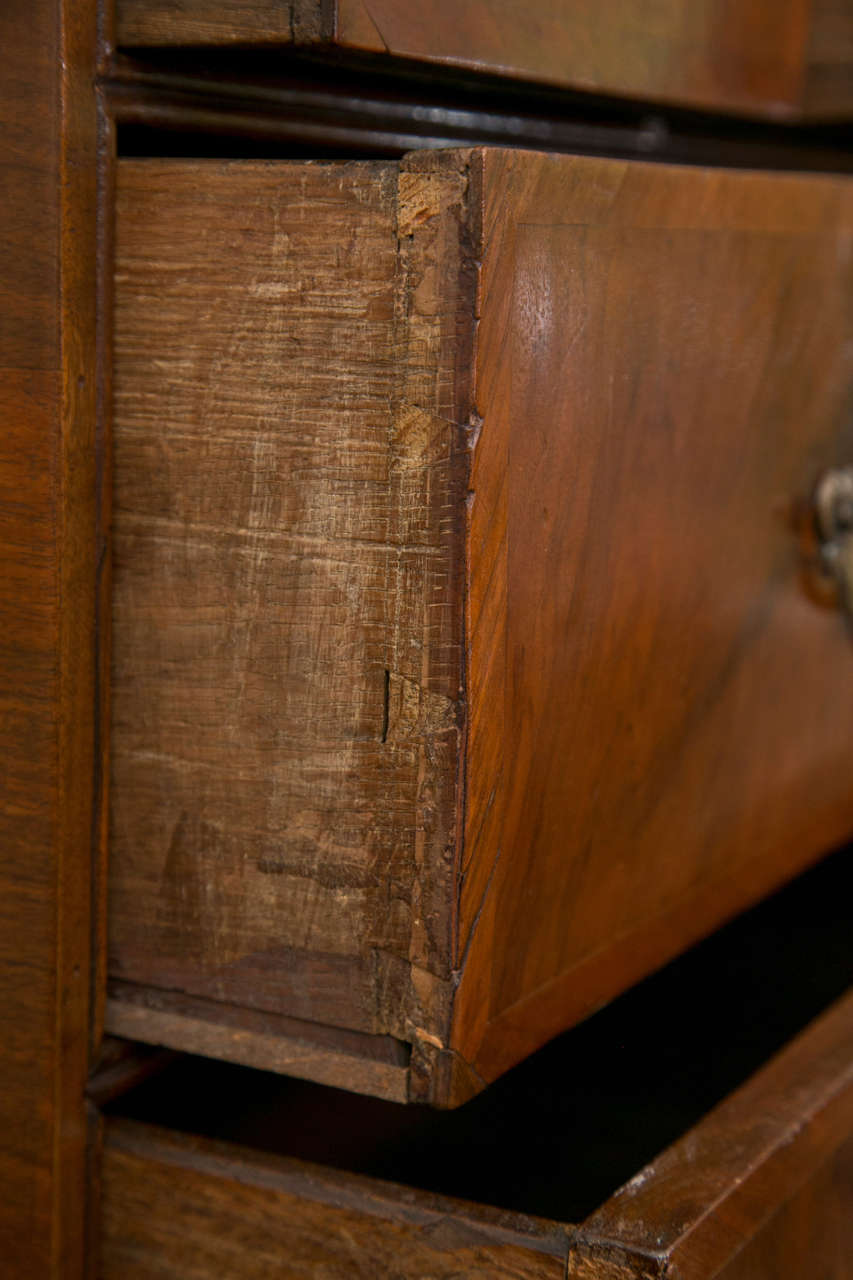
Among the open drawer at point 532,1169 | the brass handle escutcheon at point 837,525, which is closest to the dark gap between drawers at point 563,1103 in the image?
the open drawer at point 532,1169

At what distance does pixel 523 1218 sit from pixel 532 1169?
73 mm

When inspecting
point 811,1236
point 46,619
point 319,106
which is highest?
point 319,106

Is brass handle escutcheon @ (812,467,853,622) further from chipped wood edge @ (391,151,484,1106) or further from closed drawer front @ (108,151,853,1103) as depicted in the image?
chipped wood edge @ (391,151,484,1106)

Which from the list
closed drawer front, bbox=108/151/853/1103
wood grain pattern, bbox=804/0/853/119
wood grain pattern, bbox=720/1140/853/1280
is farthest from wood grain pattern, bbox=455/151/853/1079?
wood grain pattern, bbox=804/0/853/119

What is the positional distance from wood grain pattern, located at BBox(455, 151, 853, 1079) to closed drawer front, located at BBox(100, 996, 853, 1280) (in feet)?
0.23

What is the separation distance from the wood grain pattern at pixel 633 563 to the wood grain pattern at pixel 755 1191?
0.25 ft

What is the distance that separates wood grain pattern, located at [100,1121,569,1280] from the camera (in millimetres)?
588

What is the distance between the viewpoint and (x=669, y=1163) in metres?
0.61

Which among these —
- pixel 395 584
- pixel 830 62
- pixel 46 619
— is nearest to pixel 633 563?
pixel 395 584

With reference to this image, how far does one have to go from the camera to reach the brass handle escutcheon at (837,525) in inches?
32.9

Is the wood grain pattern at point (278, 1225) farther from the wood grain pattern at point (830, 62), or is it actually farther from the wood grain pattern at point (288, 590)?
the wood grain pattern at point (830, 62)

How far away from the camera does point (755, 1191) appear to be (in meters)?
0.61

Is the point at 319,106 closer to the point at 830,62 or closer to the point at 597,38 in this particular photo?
the point at 597,38

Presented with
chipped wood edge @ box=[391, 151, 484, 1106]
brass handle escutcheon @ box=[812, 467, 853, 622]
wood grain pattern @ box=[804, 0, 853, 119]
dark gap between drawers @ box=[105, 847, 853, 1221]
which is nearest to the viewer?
chipped wood edge @ box=[391, 151, 484, 1106]
